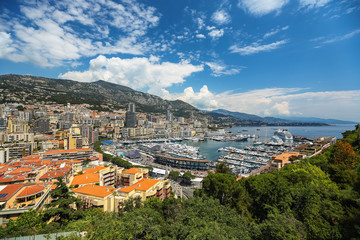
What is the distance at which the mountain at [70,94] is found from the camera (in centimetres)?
7006

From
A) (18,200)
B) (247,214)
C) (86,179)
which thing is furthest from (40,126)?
(247,214)

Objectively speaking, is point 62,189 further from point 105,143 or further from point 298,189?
point 105,143

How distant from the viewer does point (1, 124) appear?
133 ft

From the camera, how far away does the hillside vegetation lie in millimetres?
5039

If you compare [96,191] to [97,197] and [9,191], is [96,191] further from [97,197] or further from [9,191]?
[9,191]


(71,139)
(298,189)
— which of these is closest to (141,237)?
(298,189)

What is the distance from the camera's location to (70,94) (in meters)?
93.1

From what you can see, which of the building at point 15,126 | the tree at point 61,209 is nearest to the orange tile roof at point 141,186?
the tree at point 61,209

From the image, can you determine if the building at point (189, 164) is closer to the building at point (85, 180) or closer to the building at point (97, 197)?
the building at point (85, 180)

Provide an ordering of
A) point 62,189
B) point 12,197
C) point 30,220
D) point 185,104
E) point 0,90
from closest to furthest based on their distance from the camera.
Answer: point 30,220
point 12,197
point 62,189
point 0,90
point 185,104

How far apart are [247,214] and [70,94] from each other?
10817 cm

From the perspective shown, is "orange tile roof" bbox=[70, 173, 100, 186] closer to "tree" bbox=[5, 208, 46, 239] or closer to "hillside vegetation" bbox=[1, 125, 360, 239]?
"hillside vegetation" bbox=[1, 125, 360, 239]

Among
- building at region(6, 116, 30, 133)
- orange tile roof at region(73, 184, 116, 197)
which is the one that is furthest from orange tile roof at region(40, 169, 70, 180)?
building at region(6, 116, 30, 133)

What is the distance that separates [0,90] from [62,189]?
291 ft
